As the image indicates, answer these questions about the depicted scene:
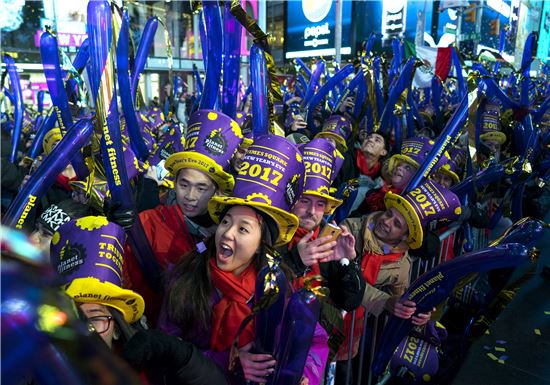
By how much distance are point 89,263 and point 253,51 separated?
118 cm

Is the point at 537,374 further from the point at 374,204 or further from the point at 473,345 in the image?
the point at 374,204

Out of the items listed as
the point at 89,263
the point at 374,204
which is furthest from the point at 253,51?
the point at 374,204

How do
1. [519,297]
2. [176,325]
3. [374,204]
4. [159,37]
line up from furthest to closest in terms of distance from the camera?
[159,37] → [519,297] → [374,204] → [176,325]

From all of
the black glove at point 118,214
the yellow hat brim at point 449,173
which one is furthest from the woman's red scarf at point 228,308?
the yellow hat brim at point 449,173

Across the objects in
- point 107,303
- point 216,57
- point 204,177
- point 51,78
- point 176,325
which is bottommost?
point 176,325

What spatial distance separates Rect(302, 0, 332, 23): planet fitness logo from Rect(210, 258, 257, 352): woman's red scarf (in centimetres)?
2203

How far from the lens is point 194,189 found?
74.3 inches

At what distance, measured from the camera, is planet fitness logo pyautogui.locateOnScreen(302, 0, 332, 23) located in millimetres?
21344

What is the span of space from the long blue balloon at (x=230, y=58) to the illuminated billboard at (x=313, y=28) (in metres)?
19.9

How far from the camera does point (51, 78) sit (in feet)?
5.29

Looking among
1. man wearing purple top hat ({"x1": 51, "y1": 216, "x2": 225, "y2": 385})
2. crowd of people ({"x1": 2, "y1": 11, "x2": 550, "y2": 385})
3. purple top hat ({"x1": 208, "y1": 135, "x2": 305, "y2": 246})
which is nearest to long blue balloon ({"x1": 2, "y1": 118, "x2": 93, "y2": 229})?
crowd of people ({"x1": 2, "y1": 11, "x2": 550, "y2": 385})

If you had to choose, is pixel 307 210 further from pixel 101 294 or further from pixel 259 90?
pixel 101 294

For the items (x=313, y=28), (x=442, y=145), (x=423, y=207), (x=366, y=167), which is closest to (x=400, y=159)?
(x=442, y=145)

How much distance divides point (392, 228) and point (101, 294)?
64.7 inches
